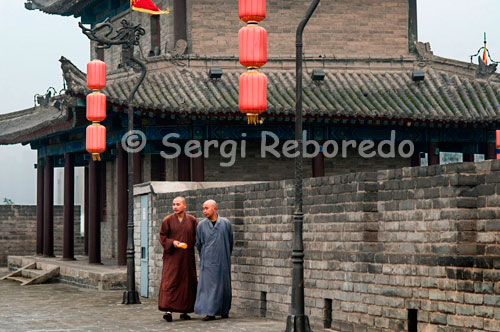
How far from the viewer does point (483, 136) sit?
23094 mm

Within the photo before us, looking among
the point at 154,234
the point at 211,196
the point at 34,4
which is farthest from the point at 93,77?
the point at 34,4

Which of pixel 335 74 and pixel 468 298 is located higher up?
pixel 335 74

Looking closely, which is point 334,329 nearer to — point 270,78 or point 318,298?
point 318,298

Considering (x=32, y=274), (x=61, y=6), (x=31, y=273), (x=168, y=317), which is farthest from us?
(x=61, y=6)

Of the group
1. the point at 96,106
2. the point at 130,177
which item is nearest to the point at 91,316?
the point at 130,177

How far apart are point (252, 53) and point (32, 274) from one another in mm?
12425

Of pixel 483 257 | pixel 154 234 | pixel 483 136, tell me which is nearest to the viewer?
pixel 483 257

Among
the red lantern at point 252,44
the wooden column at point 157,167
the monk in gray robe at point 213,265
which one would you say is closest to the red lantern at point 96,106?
the wooden column at point 157,167

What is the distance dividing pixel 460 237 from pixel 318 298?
316cm

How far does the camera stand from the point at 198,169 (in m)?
21.6

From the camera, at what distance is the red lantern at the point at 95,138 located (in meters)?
21.3

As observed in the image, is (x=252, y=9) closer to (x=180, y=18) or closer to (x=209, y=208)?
(x=209, y=208)

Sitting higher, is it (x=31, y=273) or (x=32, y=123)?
(x=32, y=123)

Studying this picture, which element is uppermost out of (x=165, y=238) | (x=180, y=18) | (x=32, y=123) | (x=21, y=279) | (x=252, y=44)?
(x=180, y=18)
